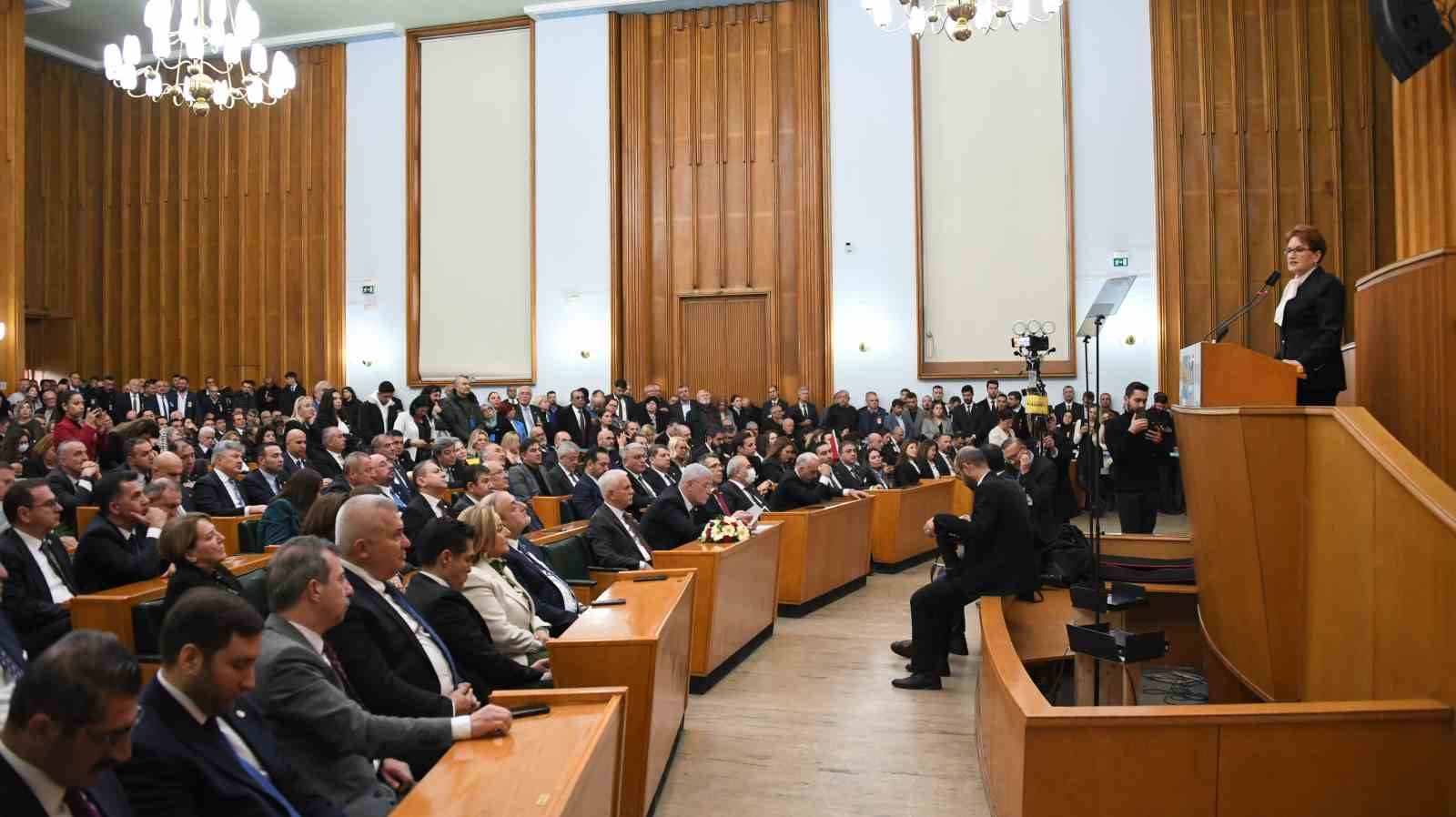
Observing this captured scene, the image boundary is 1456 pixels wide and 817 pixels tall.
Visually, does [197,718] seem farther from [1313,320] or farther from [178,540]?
[1313,320]

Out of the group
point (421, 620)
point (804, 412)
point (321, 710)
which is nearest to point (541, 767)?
point (321, 710)

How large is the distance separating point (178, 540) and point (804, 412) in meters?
9.92

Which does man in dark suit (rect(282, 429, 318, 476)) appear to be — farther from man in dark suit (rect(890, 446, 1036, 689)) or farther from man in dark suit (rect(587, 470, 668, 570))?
man in dark suit (rect(890, 446, 1036, 689))

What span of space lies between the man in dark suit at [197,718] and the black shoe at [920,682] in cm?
379

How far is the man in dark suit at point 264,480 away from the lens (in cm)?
693

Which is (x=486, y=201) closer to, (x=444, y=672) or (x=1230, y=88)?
(x=1230, y=88)

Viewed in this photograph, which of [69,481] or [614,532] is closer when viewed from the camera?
[614,532]

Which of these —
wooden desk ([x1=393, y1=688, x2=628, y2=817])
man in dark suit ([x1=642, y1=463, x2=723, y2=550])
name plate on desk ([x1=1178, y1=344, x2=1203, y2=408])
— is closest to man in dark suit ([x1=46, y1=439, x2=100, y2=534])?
man in dark suit ([x1=642, y1=463, x2=723, y2=550])

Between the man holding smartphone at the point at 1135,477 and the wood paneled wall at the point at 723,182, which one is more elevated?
the wood paneled wall at the point at 723,182

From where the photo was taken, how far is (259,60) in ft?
29.7

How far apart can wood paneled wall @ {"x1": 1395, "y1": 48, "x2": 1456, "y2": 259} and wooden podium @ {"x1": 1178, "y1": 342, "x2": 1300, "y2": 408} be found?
151 centimetres

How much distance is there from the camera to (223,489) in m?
6.68

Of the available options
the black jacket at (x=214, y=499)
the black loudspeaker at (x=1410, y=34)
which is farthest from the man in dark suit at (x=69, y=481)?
the black loudspeaker at (x=1410, y=34)

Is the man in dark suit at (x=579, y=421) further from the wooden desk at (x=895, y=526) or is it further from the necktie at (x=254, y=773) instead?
the necktie at (x=254, y=773)
